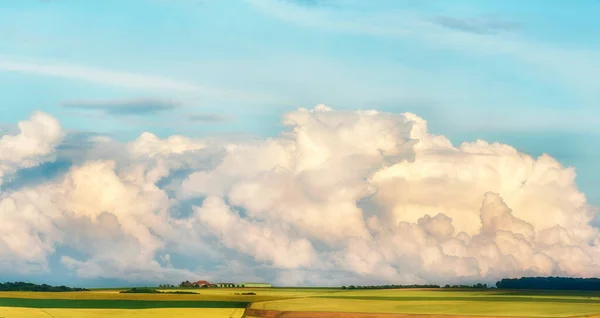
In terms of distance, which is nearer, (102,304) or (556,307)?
(556,307)

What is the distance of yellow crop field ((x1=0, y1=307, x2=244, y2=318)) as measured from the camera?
13891 centimetres

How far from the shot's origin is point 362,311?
147875 millimetres

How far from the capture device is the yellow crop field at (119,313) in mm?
138913

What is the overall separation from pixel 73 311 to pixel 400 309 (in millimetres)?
53131

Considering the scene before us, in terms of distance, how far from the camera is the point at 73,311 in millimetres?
151750

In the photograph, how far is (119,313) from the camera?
477 feet

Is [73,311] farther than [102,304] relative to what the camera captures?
No

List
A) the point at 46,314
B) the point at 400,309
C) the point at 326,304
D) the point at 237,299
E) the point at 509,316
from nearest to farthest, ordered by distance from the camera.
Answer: the point at 509,316 < the point at 46,314 < the point at 400,309 < the point at 326,304 < the point at 237,299

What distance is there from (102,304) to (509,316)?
3131 inches

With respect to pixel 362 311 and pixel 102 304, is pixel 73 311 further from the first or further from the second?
pixel 362 311

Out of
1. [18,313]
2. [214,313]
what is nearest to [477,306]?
[214,313]

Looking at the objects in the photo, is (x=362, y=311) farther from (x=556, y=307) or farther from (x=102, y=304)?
(x=102, y=304)

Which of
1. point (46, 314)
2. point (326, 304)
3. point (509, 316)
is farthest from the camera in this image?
point (326, 304)

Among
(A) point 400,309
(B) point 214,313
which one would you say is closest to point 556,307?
(A) point 400,309
